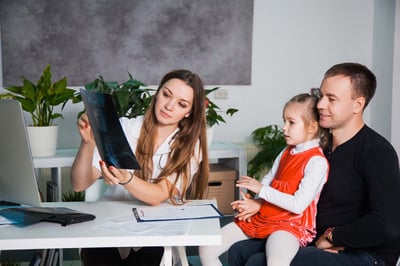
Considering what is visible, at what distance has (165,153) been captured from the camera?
182 cm

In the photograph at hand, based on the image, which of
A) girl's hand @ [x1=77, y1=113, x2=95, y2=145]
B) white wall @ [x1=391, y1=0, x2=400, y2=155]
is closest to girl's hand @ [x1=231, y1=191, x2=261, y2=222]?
girl's hand @ [x1=77, y1=113, x2=95, y2=145]

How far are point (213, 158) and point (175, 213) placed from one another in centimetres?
197

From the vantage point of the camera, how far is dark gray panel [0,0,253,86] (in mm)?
3932

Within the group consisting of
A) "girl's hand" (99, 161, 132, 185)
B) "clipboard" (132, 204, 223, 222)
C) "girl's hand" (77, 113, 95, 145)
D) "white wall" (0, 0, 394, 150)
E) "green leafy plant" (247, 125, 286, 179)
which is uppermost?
"white wall" (0, 0, 394, 150)

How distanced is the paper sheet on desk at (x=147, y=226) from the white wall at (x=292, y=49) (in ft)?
9.59

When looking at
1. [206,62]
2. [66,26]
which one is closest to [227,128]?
Result: [206,62]

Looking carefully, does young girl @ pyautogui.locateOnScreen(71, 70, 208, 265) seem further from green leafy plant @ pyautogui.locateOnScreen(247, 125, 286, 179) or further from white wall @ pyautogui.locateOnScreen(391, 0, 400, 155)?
white wall @ pyautogui.locateOnScreen(391, 0, 400, 155)

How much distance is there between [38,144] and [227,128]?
5.84 ft

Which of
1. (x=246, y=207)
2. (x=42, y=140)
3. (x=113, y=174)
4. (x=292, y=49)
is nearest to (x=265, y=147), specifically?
(x=292, y=49)

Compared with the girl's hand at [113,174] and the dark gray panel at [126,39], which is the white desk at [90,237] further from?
the dark gray panel at [126,39]

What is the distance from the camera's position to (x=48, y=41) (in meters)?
3.96

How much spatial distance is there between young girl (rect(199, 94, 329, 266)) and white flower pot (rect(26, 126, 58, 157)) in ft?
5.59

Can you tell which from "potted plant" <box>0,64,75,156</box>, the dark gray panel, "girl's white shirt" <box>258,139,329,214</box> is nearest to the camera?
"girl's white shirt" <box>258,139,329,214</box>

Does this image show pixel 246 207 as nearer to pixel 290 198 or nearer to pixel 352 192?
pixel 290 198
